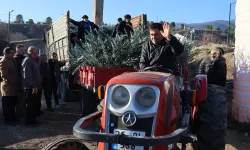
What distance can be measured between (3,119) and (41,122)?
1.20 meters

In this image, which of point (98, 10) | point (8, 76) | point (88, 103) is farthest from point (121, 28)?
point (98, 10)

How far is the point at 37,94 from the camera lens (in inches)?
322

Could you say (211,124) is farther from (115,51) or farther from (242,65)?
(242,65)

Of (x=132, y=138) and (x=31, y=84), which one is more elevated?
(x=31, y=84)

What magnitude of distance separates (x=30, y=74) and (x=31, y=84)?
23 cm

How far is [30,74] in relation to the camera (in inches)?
305

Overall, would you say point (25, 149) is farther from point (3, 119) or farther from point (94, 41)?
point (3, 119)

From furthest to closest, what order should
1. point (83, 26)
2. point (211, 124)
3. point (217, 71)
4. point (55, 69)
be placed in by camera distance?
point (55, 69) < point (83, 26) < point (217, 71) < point (211, 124)

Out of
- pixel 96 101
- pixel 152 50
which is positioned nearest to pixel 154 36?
pixel 152 50

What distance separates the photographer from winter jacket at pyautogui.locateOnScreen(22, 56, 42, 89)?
7734 mm

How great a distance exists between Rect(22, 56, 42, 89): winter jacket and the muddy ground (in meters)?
0.97

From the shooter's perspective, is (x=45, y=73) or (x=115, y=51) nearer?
(x=115, y=51)

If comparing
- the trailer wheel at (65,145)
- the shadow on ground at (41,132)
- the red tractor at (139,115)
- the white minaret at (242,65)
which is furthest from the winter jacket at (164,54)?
the white minaret at (242,65)

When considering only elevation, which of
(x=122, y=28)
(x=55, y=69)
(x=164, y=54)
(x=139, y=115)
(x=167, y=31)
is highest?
(x=122, y=28)
